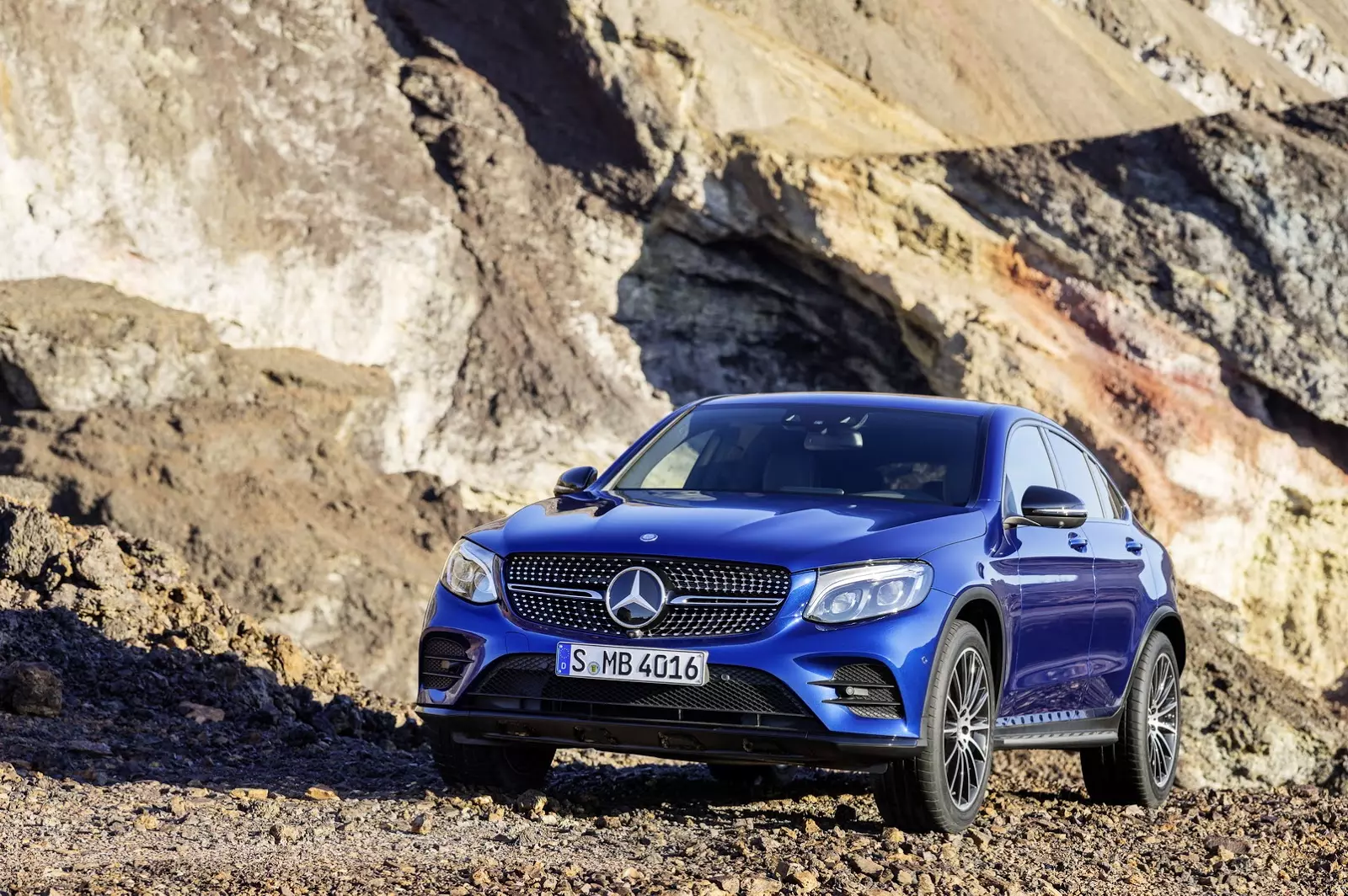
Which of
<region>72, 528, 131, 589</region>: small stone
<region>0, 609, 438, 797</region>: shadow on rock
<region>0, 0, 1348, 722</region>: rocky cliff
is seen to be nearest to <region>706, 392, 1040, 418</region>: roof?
<region>0, 609, 438, 797</region>: shadow on rock

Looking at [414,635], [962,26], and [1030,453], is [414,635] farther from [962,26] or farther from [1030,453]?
[962,26]

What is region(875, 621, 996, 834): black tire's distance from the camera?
245 inches

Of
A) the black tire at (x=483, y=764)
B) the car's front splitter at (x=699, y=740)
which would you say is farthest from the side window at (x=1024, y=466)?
the black tire at (x=483, y=764)

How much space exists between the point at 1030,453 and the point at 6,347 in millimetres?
11591

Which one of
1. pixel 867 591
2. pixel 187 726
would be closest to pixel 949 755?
pixel 867 591

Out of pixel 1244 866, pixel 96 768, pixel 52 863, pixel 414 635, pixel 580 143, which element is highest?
pixel 580 143

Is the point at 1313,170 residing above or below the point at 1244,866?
above

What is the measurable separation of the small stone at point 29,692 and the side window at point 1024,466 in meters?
4.81

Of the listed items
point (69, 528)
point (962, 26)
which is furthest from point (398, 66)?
point (69, 528)

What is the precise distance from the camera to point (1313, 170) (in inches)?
846

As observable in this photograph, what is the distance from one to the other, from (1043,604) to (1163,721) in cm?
203

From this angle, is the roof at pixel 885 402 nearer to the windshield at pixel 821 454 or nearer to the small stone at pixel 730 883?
the windshield at pixel 821 454

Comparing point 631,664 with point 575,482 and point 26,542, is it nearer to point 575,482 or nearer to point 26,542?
point 575,482

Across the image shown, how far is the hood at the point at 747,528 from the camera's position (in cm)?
620
